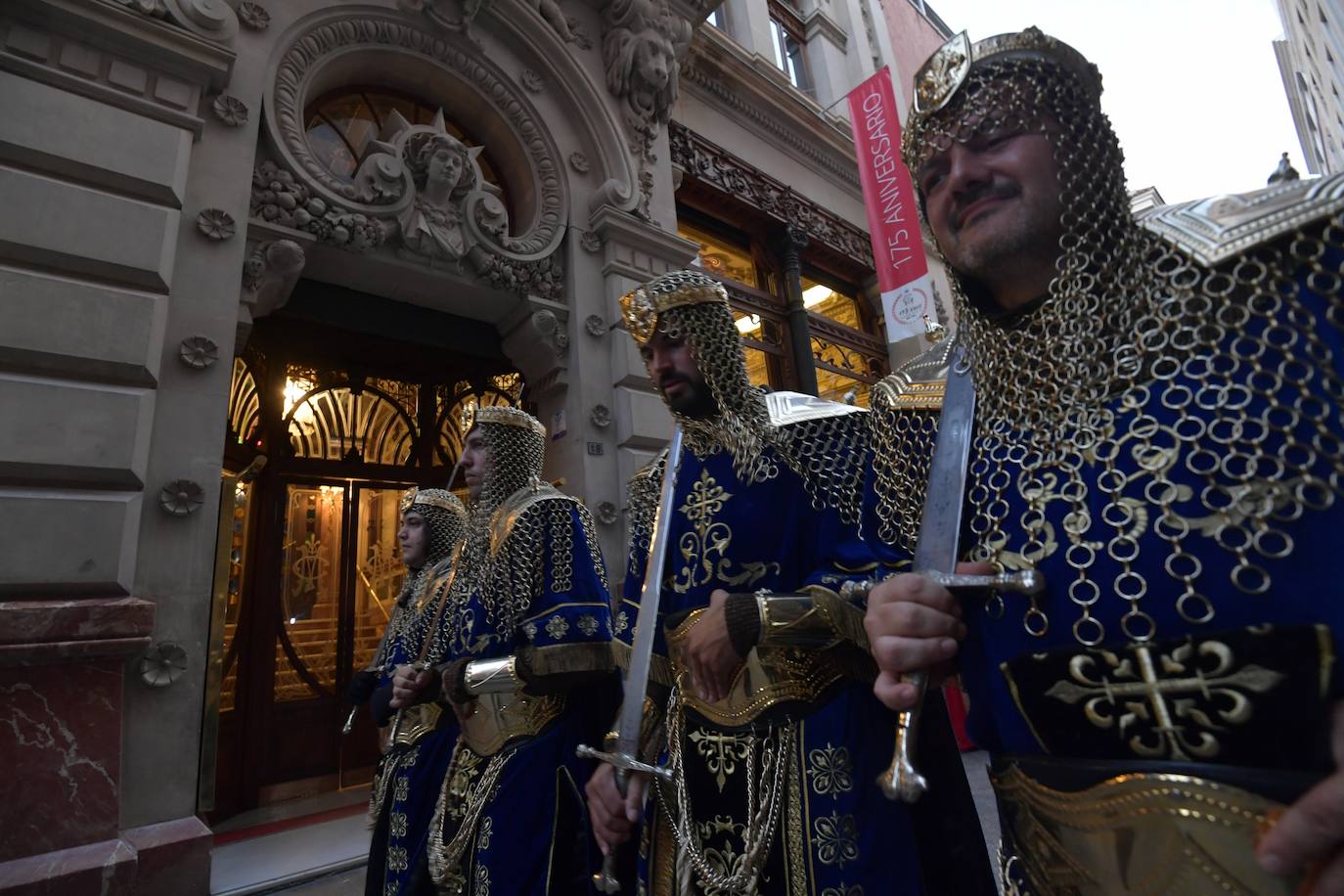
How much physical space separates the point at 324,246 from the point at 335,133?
4.34 ft

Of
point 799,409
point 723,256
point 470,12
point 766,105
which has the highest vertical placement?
point 766,105

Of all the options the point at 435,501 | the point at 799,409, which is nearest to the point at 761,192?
the point at 435,501

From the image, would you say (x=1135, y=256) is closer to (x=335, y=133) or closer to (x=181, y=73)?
(x=181, y=73)

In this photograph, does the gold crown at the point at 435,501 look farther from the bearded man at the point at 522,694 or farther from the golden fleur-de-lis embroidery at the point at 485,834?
the golden fleur-de-lis embroidery at the point at 485,834

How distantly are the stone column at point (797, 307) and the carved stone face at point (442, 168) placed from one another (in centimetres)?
521

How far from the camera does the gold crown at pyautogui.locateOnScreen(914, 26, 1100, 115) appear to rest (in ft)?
3.59

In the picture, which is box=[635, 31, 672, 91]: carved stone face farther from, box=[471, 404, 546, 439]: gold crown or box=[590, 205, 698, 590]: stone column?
box=[471, 404, 546, 439]: gold crown

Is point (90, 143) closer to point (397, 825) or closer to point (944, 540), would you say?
point (397, 825)

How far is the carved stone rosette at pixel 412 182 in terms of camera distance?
468 centimetres

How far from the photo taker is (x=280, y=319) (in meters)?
5.84

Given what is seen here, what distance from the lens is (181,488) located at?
3.67 metres

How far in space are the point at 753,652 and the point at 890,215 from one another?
740 cm

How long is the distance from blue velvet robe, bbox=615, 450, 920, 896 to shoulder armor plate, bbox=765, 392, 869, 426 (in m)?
0.17

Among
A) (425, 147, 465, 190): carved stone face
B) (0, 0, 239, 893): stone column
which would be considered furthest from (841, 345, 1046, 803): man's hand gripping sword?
(425, 147, 465, 190): carved stone face
